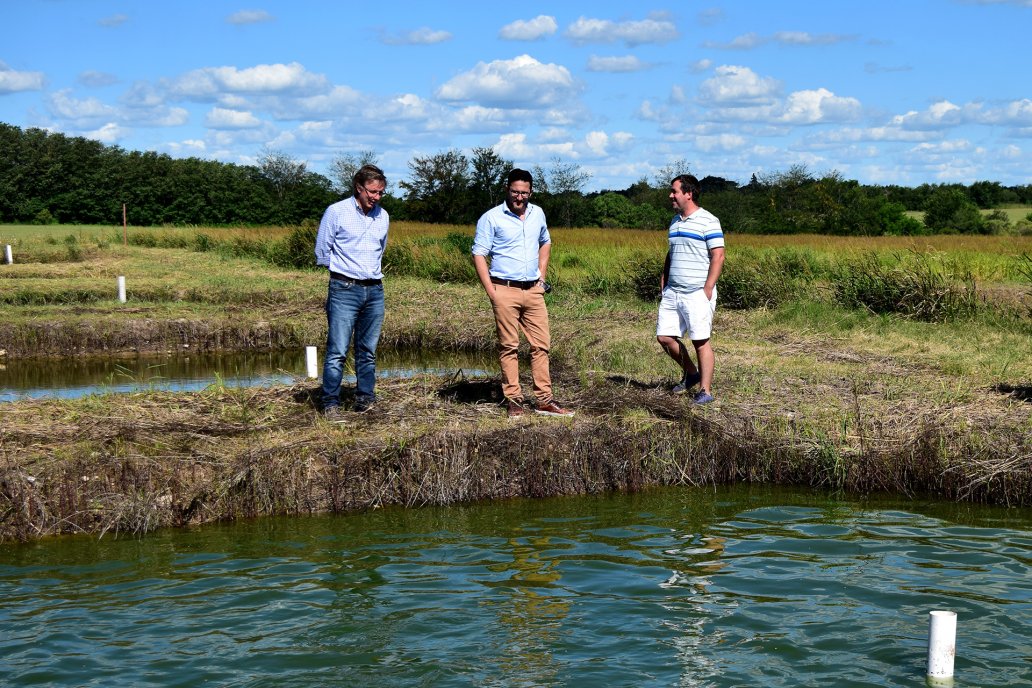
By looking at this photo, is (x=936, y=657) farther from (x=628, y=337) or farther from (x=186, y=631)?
(x=628, y=337)

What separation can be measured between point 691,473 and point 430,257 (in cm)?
1506

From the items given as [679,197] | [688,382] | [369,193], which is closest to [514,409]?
[688,382]

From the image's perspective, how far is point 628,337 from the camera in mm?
14461

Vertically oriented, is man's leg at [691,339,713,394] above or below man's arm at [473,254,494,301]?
below

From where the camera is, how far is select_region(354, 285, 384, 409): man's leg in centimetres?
873

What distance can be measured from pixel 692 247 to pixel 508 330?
175 centimetres

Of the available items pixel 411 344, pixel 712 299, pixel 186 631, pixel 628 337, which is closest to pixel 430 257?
pixel 411 344

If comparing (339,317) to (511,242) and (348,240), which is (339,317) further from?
(511,242)

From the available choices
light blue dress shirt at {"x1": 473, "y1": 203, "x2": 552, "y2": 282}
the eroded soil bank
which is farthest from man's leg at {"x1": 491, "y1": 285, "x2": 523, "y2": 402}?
the eroded soil bank

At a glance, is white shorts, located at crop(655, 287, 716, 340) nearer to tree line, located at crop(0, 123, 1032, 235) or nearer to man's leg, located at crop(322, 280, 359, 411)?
man's leg, located at crop(322, 280, 359, 411)

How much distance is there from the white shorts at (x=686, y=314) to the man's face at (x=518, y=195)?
1600 mm

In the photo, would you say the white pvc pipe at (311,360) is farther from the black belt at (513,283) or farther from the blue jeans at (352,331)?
the black belt at (513,283)

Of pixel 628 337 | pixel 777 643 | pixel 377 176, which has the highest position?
pixel 377 176

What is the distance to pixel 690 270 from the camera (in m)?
9.11
